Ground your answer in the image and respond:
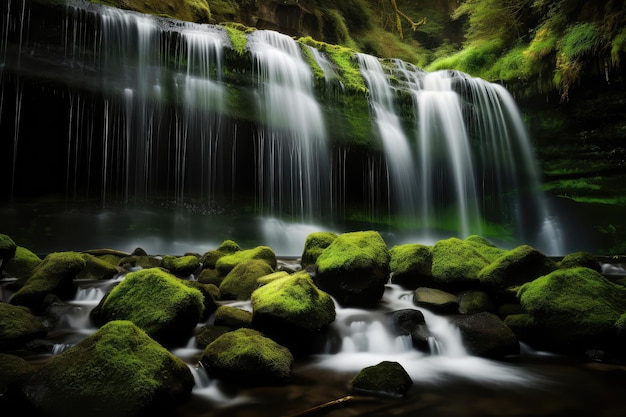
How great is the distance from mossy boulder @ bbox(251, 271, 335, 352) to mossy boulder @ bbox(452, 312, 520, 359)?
5.42ft

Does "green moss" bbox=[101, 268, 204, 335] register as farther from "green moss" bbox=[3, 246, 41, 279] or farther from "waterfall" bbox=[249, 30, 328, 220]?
"waterfall" bbox=[249, 30, 328, 220]

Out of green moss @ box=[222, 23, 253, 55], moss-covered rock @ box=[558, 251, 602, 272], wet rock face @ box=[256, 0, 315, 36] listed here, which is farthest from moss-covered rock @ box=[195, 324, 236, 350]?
wet rock face @ box=[256, 0, 315, 36]

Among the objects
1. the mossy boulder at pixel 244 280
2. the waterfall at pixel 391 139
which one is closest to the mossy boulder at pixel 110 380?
the mossy boulder at pixel 244 280

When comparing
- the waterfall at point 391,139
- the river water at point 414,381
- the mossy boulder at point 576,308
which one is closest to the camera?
the river water at point 414,381

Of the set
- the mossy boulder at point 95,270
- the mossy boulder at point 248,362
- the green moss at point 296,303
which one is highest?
the mossy boulder at point 95,270

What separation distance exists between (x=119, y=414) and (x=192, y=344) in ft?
5.55

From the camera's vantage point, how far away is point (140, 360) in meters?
2.89

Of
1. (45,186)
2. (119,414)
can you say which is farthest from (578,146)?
(45,186)

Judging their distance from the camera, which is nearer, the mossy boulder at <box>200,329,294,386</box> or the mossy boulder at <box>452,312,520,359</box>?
the mossy boulder at <box>200,329,294,386</box>

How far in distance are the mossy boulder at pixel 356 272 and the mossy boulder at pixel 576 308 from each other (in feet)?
6.13

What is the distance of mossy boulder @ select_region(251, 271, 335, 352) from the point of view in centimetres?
415

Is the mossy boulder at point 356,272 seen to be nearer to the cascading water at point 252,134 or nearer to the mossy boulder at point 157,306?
the mossy boulder at point 157,306

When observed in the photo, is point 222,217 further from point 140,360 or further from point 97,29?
point 140,360

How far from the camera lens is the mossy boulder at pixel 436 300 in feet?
17.8
